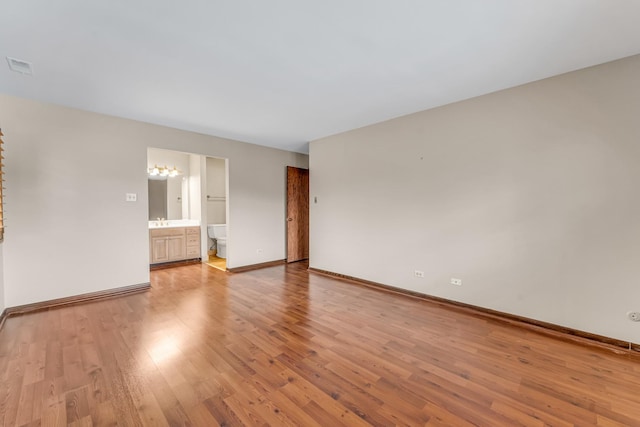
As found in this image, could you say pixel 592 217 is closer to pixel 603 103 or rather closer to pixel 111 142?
pixel 603 103

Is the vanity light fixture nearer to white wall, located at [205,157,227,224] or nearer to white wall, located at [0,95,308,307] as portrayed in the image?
white wall, located at [205,157,227,224]

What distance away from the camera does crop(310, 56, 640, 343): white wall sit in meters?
2.26

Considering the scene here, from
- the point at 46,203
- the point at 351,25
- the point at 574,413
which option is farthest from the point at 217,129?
the point at 574,413

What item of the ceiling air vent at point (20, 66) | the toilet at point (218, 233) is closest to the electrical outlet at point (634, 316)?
the ceiling air vent at point (20, 66)

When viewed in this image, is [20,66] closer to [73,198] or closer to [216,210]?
[73,198]

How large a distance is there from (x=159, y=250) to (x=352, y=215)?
3948 millimetres

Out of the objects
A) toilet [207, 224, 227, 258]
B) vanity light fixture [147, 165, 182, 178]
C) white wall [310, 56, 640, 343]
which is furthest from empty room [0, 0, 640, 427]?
vanity light fixture [147, 165, 182, 178]

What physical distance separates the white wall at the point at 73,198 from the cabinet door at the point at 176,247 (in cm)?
152

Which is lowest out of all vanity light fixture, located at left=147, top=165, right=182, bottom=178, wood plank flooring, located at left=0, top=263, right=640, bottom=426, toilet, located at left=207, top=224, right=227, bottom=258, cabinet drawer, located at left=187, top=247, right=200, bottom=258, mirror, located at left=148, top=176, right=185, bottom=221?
wood plank flooring, located at left=0, top=263, right=640, bottom=426

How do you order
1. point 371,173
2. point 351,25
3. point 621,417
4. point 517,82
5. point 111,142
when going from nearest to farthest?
point 621,417, point 351,25, point 517,82, point 111,142, point 371,173

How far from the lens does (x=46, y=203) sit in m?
3.12

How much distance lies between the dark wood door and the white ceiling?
8.75 ft

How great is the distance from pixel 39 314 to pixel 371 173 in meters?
4.52

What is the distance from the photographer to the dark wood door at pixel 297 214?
5734mm
